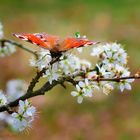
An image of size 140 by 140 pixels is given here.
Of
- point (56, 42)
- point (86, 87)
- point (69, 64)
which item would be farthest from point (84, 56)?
point (56, 42)

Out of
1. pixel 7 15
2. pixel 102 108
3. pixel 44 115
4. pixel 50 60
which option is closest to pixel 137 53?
pixel 102 108

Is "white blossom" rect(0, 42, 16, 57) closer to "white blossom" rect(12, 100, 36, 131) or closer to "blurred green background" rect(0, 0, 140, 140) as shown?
"blurred green background" rect(0, 0, 140, 140)

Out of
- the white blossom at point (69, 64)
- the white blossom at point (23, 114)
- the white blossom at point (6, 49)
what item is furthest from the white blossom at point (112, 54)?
the white blossom at point (6, 49)

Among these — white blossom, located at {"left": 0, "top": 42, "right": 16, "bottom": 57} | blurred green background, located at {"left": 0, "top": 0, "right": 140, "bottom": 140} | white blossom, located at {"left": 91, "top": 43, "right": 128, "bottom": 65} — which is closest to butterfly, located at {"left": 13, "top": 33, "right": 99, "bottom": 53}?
white blossom, located at {"left": 91, "top": 43, "right": 128, "bottom": 65}

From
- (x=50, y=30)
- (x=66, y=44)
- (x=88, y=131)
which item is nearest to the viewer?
(x=66, y=44)

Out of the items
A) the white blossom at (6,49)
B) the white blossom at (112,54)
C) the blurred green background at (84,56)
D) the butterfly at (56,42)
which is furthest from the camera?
the blurred green background at (84,56)

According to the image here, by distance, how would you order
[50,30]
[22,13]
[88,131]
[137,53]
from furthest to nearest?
[22,13], [50,30], [137,53], [88,131]

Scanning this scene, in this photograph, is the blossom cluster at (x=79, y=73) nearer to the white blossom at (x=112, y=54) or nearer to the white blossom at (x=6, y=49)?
the white blossom at (x=112, y=54)

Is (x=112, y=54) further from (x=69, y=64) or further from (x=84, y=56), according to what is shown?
(x=84, y=56)

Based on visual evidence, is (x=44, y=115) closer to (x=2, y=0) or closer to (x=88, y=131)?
(x=88, y=131)
